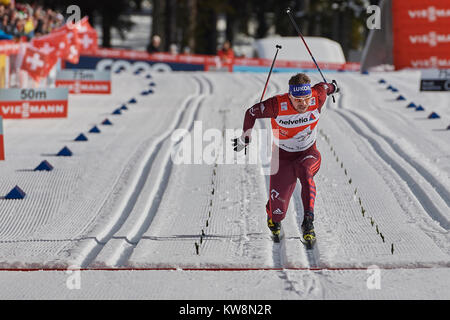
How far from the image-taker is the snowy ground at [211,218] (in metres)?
6.32

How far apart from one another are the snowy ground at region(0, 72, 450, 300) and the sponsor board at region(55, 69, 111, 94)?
375cm

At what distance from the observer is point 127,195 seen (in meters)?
9.79

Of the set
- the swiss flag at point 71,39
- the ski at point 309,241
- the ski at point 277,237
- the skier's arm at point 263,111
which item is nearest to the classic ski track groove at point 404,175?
the ski at point 309,241

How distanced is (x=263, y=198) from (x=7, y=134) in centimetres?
647

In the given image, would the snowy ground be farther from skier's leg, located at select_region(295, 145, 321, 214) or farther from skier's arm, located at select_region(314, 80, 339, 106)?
skier's arm, located at select_region(314, 80, 339, 106)

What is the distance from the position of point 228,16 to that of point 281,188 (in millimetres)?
42959

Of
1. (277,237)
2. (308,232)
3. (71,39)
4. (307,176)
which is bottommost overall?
(277,237)

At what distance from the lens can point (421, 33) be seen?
1948 centimetres

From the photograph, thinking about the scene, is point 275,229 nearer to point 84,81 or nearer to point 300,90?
point 300,90

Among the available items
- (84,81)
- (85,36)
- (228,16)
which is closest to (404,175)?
(84,81)

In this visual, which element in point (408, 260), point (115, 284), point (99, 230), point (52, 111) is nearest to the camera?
point (115, 284)

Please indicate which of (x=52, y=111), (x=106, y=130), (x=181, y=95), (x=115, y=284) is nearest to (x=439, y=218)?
(x=115, y=284)

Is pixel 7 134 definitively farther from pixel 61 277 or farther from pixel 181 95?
pixel 61 277

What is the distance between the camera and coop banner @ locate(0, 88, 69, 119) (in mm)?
15477
